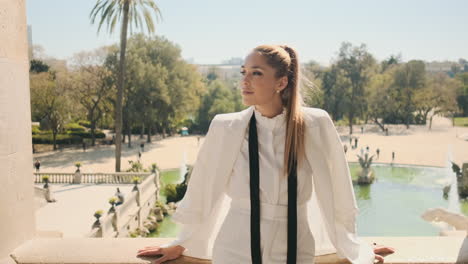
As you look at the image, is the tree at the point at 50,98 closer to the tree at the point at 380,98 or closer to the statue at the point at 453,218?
the statue at the point at 453,218

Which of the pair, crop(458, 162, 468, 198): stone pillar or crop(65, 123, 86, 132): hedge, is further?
crop(65, 123, 86, 132): hedge

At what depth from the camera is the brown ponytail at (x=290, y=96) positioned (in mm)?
2004

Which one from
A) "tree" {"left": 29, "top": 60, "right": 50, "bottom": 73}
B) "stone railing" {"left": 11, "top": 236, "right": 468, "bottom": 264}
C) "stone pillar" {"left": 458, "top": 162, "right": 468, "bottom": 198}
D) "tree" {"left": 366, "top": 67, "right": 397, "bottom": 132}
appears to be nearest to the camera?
"stone railing" {"left": 11, "top": 236, "right": 468, "bottom": 264}

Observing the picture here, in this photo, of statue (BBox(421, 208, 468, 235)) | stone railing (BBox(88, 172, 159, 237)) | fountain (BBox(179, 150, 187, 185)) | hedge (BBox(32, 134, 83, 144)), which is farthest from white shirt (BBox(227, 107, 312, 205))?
hedge (BBox(32, 134, 83, 144))

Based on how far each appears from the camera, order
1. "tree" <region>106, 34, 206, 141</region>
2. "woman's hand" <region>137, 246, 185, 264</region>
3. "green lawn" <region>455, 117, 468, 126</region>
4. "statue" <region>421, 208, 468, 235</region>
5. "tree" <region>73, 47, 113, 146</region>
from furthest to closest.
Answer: "green lawn" <region>455, 117, 468, 126</region> < "tree" <region>106, 34, 206, 141</region> < "tree" <region>73, 47, 113, 146</region> < "statue" <region>421, 208, 468, 235</region> < "woman's hand" <region>137, 246, 185, 264</region>

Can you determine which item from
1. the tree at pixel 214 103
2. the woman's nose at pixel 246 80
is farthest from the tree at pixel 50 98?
the woman's nose at pixel 246 80

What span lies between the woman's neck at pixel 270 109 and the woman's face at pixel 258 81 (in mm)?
Answer: 27

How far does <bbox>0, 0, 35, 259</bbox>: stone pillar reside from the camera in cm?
249

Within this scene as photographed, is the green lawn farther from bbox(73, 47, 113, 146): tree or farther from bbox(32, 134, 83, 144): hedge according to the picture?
bbox(32, 134, 83, 144): hedge

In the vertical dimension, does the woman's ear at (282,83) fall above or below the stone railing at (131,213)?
above

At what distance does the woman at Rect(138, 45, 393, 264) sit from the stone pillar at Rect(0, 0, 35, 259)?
1.05m

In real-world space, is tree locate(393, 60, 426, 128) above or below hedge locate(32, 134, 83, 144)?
above

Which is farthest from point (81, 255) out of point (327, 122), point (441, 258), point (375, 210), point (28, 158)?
point (375, 210)

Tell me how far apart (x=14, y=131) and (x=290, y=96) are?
160 centimetres
